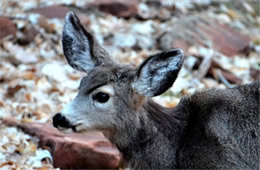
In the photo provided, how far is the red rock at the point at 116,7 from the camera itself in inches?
423

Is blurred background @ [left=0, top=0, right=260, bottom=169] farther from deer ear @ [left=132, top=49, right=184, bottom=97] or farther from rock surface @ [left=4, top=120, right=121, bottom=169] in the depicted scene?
deer ear @ [left=132, top=49, right=184, bottom=97]

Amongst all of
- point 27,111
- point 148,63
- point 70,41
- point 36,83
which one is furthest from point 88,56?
point 36,83

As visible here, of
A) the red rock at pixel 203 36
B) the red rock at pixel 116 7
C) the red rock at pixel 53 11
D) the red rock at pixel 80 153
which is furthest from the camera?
the red rock at pixel 116 7

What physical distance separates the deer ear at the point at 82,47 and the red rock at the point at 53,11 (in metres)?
5.10

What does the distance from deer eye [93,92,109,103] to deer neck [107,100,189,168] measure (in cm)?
32

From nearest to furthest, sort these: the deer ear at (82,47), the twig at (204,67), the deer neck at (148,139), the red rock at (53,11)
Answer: the deer neck at (148,139), the deer ear at (82,47), the twig at (204,67), the red rock at (53,11)

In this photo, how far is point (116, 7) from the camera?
10719mm

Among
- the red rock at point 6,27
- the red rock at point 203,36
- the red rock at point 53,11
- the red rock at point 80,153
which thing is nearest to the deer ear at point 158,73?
the red rock at point 80,153

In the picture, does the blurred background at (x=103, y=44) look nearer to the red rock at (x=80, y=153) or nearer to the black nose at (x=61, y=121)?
the red rock at (x=80, y=153)

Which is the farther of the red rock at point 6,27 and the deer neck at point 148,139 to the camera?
the red rock at point 6,27

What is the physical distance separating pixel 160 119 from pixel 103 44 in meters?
4.73

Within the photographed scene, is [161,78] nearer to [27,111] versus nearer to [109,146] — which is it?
[109,146]

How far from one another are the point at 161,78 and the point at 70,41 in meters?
1.14

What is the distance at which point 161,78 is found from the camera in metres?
4.41
